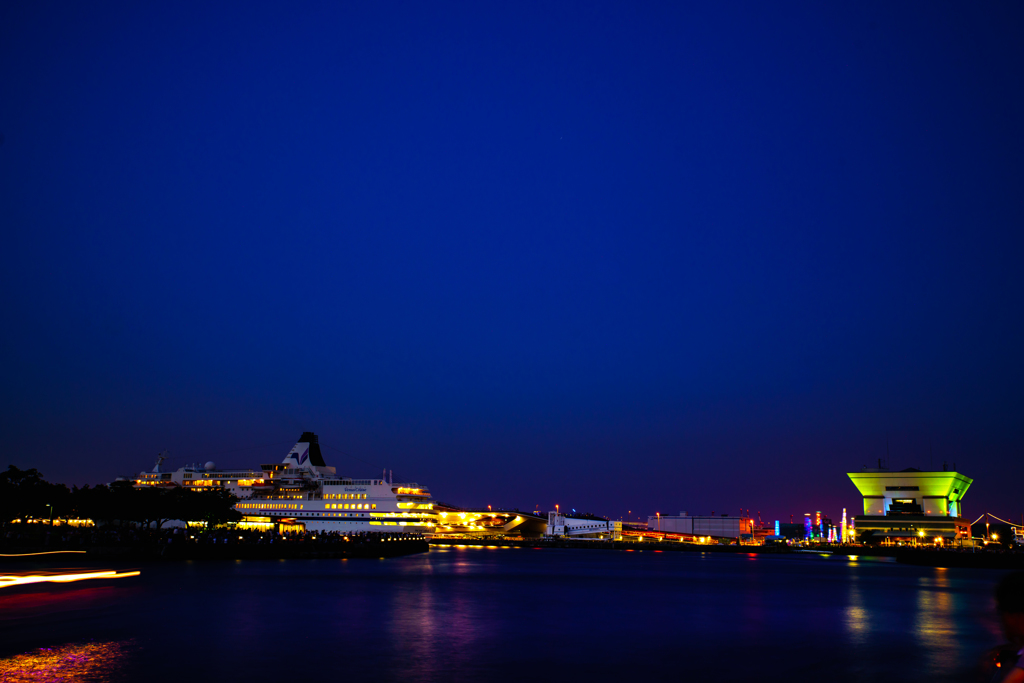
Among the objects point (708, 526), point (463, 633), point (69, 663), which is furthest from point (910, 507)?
point (69, 663)

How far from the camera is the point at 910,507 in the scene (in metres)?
139

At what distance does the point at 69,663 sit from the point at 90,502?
2437 inches

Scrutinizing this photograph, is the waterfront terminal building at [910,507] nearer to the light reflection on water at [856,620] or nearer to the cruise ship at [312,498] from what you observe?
the cruise ship at [312,498]

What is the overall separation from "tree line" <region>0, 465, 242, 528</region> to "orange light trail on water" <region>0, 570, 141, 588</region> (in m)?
31.3

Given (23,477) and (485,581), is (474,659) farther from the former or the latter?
(23,477)

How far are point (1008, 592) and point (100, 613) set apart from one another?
84.3 ft

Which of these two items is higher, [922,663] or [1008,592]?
[1008,592]

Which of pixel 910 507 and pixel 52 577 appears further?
pixel 910 507

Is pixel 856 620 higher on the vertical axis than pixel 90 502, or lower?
lower

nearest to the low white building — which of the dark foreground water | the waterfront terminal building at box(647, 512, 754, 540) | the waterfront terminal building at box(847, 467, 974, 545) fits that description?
the waterfront terminal building at box(647, 512, 754, 540)

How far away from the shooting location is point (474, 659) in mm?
18391

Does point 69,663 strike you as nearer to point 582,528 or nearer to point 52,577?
point 52,577

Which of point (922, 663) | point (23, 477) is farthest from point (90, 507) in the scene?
point (922, 663)

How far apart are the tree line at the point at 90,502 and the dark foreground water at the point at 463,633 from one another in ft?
109
